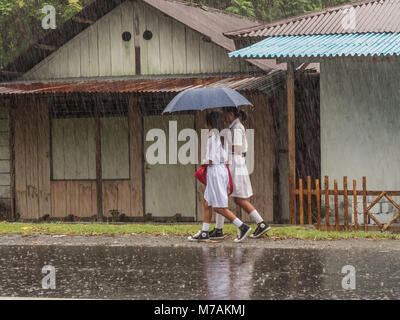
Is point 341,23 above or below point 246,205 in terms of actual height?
above

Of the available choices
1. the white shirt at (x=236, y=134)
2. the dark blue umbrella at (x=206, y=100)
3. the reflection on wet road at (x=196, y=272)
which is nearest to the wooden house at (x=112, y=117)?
the dark blue umbrella at (x=206, y=100)

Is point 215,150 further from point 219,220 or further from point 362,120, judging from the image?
point 362,120

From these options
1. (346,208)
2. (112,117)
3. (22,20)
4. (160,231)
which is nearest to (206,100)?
(160,231)

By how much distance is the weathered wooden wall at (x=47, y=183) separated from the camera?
52.4 ft

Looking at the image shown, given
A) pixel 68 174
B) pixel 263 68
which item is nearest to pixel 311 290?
pixel 263 68

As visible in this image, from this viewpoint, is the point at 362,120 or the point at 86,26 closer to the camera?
the point at 362,120

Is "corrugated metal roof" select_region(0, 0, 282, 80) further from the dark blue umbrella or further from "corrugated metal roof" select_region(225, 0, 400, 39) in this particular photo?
the dark blue umbrella

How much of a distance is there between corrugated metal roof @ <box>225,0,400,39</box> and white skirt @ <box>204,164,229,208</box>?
3.78 meters

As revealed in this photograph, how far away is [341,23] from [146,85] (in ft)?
12.8

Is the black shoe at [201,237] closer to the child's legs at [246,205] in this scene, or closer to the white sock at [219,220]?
the white sock at [219,220]

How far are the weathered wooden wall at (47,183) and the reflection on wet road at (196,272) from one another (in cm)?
478

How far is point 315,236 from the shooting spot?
38.4ft

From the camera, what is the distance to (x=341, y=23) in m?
14.5

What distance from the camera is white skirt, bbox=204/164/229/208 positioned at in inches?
447
